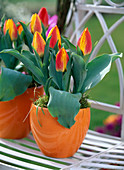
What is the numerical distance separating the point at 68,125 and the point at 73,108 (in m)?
0.06

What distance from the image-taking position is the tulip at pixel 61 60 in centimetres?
82

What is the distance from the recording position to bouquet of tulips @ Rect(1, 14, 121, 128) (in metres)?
0.83

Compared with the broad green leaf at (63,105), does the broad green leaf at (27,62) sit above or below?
above

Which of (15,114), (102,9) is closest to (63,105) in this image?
(15,114)

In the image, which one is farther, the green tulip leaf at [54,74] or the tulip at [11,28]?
the tulip at [11,28]

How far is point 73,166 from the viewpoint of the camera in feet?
2.98

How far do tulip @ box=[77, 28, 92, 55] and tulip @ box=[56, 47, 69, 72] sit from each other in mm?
60

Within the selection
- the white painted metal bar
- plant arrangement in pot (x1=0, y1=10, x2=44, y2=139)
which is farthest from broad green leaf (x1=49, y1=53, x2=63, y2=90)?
the white painted metal bar

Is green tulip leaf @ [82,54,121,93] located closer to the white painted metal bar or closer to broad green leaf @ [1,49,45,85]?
broad green leaf @ [1,49,45,85]

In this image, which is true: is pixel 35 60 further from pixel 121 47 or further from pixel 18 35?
pixel 121 47

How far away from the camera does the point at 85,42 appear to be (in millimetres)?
852

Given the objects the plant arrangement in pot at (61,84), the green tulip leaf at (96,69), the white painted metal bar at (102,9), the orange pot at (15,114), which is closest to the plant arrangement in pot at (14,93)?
the orange pot at (15,114)

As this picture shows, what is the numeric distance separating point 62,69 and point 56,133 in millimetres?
196

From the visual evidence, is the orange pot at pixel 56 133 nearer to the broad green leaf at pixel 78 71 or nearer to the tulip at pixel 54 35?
the broad green leaf at pixel 78 71
